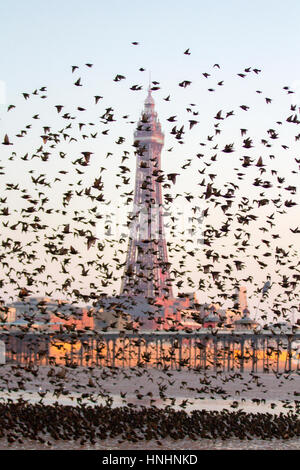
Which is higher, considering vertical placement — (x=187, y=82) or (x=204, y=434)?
(x=187, y=82)

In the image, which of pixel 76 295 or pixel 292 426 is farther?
pixel 292 426

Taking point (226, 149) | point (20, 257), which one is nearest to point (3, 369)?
point (20, 257)

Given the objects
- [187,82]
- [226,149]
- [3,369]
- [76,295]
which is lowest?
[3,369]

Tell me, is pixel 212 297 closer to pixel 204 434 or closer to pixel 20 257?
pixel 204 434
